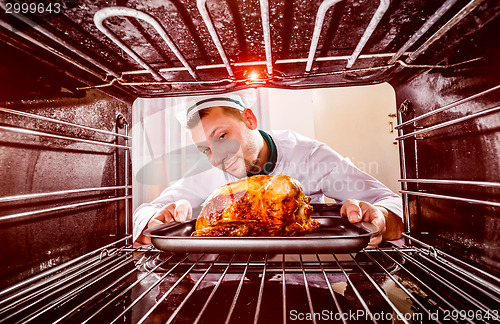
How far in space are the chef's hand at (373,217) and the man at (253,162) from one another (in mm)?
10

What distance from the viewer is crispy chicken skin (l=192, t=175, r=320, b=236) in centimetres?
104

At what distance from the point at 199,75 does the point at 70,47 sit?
415 mm

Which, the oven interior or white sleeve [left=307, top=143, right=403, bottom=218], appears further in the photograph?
white sleeve [left=307, top=143, right=403, bottom=218]

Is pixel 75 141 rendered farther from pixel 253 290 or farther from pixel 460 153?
pixel 460 153

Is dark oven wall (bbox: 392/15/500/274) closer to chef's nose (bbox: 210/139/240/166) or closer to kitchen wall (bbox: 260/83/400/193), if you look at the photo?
chef's nose (bbox: 210/139/240/166)

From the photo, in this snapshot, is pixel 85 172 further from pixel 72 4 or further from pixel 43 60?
pixel 72 4

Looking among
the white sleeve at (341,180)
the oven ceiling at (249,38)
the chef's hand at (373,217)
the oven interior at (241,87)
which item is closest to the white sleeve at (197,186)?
the white sleeve at (341,180)

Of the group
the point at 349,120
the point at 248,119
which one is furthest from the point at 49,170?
the point at 349,120

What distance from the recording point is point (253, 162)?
2410 millimetres

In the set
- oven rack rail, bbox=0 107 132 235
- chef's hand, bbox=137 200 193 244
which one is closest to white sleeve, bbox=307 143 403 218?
chef's hand, bbox=137 200 193 244

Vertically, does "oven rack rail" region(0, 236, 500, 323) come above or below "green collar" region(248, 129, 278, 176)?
below

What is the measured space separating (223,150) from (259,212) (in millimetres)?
1200

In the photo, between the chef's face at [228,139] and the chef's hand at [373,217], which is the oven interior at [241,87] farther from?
the chef's face at [228,139]

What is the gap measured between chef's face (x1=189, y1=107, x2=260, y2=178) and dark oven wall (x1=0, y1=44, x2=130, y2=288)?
972 millimetres
